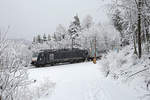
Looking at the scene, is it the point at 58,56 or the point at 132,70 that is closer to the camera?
the point at 132,70

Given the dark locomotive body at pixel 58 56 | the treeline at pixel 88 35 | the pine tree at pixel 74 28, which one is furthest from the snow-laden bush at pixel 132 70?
the pine tree at pixel 74 28

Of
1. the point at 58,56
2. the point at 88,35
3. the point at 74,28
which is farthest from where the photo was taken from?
the point at 74,28

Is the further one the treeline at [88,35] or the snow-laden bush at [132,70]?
the treeline at [88,35]

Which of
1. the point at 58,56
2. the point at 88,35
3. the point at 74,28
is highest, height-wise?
the point at 74,28

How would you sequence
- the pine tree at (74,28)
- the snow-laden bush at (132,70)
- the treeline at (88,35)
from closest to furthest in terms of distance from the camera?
1. the snow-laden bush at (132,70)
2. the treeline at (88,35)
3. the pine tree at (74,28)

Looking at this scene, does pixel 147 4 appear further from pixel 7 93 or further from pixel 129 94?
pixel 7 93

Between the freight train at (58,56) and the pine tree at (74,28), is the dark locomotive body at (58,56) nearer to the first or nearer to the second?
the freight train at (58,56)

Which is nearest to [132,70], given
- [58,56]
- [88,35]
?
[58,56]

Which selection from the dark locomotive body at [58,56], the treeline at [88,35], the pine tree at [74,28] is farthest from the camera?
the pine tree at [74,28]

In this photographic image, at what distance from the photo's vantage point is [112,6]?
218 inches

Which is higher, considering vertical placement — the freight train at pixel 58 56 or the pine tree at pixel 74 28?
the pine tree at pixel 74 28

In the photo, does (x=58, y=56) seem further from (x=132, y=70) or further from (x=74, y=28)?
(x=74, y=28)

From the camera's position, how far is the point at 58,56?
52.3 ft

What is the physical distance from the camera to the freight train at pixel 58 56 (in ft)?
48.3
